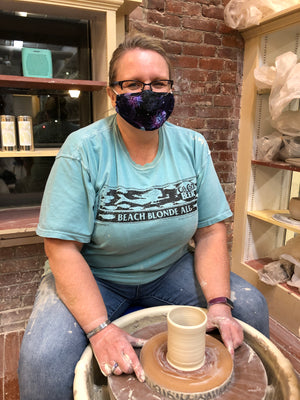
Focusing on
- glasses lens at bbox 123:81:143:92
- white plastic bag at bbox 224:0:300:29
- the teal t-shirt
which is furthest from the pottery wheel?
white plastic bag at bbox 224:0:300:29

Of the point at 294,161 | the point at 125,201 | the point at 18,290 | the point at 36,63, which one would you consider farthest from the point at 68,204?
the point at 294,161

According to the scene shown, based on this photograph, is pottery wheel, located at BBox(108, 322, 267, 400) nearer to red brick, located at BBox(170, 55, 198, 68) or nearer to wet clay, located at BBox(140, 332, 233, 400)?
wet clay, located at BBox(140, 332, 233, 400)

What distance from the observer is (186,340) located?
2.47 feet

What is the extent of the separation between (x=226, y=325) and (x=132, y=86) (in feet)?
2.67

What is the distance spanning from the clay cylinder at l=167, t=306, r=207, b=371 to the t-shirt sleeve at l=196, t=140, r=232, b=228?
0.44 m

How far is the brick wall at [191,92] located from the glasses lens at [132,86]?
103 cm

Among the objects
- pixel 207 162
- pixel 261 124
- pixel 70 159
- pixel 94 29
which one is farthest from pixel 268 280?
pixel 94 29

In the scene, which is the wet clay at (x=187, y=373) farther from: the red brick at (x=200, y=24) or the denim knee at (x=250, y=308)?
the red brick at (x=200, y=24)

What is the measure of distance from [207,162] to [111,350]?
0.71 m

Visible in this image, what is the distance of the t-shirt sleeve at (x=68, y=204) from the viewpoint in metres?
0.97

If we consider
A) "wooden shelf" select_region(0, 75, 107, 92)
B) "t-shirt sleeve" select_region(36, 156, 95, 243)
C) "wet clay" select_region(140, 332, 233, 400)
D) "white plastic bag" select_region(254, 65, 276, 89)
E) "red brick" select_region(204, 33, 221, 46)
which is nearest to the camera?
"wet clay" select_region(140, 332, 233, 400)

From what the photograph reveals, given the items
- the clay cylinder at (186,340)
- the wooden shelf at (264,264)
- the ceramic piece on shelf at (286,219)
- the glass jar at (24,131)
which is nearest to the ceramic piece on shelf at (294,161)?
the ceramic piece on shelf at (286,219)

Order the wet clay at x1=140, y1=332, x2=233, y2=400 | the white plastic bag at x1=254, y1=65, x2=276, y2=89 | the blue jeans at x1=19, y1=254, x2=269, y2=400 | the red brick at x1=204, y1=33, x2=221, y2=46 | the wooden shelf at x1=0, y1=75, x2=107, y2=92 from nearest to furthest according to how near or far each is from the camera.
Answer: the wet clay at x1=140, y1=332, x2=233, y2=400, the blue jeans at x1=19, y1=254, x2=269, y2=400, the wooden shelf at x1=0, y1=75, x2=107, y2=92, the white plastic bag at x1=254, y1=65, x2=276, y2=89, the red brick at x1=204, y1=33, x2=221, y2=46

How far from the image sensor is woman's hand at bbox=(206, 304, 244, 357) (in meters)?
0.89
